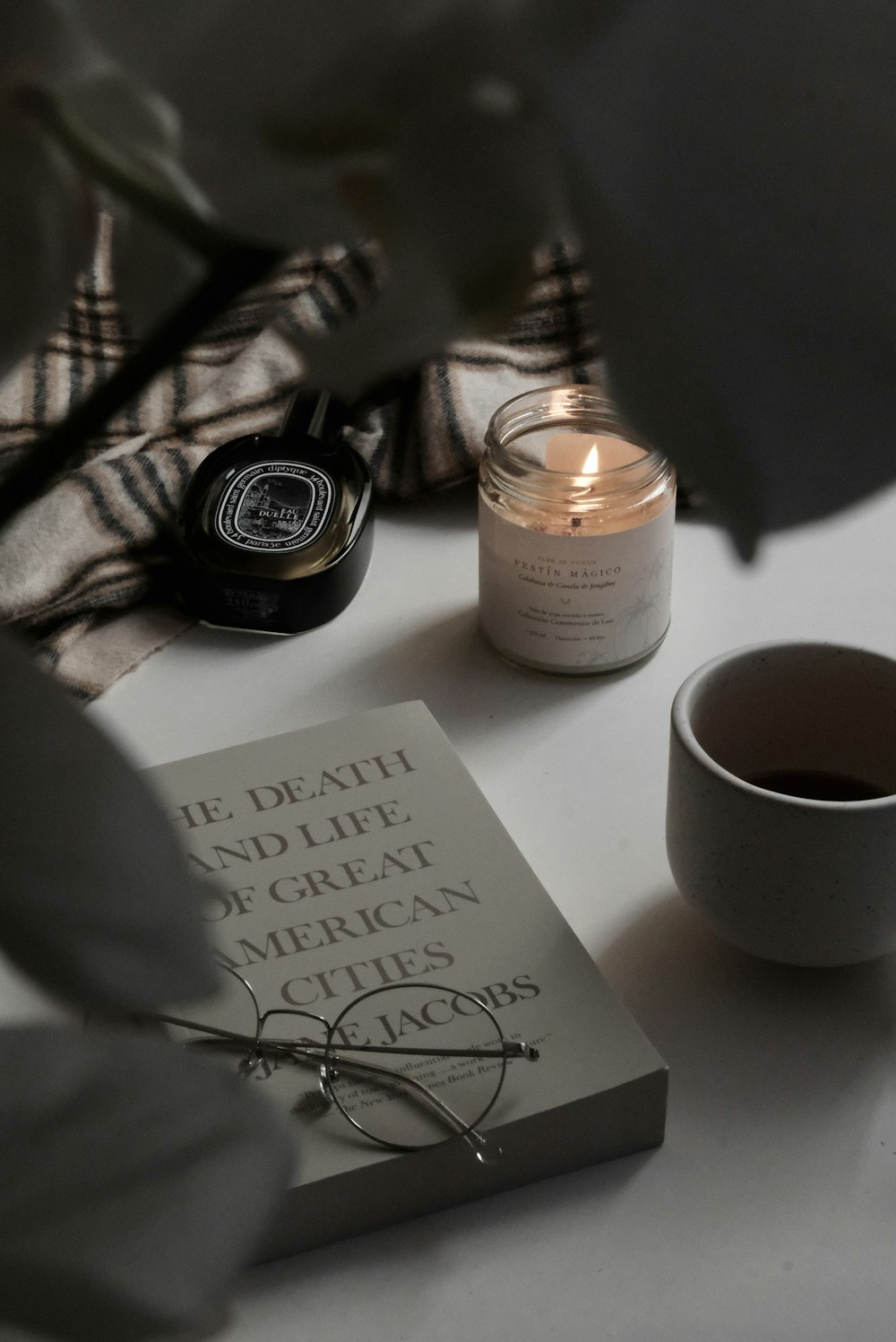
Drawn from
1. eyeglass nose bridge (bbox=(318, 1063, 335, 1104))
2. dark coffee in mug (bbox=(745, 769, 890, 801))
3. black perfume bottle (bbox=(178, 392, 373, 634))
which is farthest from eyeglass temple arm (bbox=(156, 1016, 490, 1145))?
black perfume bottle (bbox=(178, 392, 373, 634))

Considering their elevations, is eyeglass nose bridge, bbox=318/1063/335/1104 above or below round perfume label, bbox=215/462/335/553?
below

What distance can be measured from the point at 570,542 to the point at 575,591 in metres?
0.02

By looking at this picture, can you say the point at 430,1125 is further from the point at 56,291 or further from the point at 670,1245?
the point at 56,291

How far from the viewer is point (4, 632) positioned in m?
0.10

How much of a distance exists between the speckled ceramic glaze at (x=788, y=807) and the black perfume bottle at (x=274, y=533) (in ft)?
0.70

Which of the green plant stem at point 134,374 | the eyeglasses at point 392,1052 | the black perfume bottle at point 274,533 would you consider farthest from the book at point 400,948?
the green plant stem at point 134,374

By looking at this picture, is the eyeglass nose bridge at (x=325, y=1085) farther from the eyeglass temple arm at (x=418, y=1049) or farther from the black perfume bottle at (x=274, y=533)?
the black perfume bottle at (x=274, y=533)

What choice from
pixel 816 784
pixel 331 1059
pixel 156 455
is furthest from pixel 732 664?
pixel 156 455

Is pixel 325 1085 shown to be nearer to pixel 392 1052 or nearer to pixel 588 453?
pixel 392 1052

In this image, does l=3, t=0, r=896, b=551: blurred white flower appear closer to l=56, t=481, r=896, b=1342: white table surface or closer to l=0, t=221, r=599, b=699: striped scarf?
l=56, t=481, r=896, b=1342: white table surface

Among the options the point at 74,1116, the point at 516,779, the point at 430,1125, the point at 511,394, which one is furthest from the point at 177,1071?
the point at 511,394

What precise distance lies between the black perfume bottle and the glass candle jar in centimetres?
7

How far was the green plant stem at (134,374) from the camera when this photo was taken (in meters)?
0.08

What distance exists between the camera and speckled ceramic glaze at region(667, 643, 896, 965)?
35 centimetres
